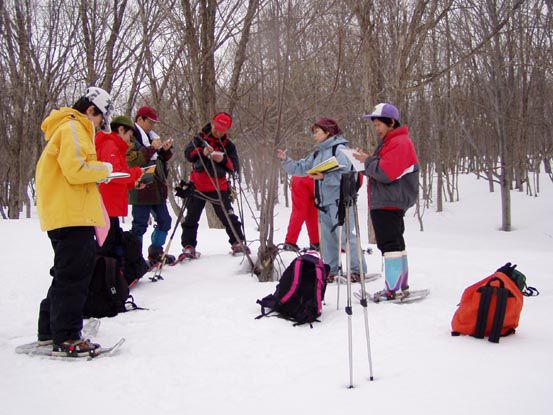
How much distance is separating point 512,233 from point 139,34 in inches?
548

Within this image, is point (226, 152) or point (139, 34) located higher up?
point (139, 34)

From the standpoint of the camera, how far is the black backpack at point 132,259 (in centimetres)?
514

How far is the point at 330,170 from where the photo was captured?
5453mm

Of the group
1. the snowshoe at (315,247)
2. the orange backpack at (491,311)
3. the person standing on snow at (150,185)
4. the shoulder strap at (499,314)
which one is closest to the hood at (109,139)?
the person standing on snow at (150,185)

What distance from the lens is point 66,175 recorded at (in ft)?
11.2

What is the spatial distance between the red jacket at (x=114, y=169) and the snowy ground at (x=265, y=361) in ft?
3.23

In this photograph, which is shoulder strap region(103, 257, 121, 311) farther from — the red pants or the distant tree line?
the red pants

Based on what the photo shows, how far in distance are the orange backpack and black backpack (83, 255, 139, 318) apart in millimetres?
3008

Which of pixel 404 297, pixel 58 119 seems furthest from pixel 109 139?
pixel 404 297

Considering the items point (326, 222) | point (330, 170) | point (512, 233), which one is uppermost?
point (330, 170)

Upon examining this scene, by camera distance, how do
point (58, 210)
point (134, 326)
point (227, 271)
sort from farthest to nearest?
point (227, 271), point (134, 326), point (58, 210)

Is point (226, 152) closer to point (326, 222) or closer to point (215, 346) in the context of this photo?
point (326, 222)

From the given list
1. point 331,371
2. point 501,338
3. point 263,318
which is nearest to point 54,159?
point 263,318

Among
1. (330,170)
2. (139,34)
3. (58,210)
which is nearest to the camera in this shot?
(58,210)
